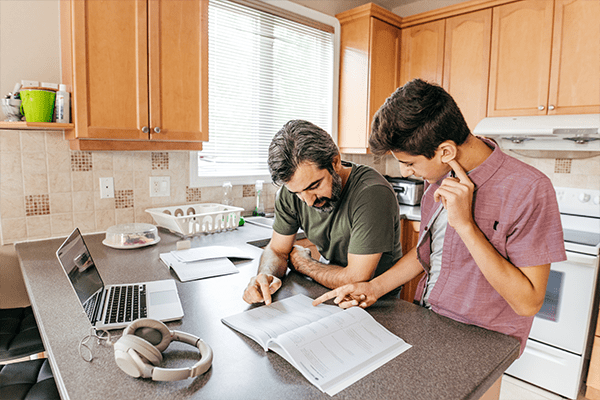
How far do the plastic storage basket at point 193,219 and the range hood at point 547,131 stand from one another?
5.93ft

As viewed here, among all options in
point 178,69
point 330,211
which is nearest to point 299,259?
point 330,211

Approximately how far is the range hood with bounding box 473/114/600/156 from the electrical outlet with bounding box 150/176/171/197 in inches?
82.9

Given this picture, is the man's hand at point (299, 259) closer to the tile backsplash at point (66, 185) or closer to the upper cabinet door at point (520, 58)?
the tile backsplash at point (66, 185)

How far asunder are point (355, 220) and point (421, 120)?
0.53 meters

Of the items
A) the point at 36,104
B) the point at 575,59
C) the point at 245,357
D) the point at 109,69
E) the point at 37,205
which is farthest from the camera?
the point at 575,59

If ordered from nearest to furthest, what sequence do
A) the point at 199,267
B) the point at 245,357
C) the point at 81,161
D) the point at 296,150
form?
the point at 245,357
the point at 296,150
the point at 199,267
the point at 81,161

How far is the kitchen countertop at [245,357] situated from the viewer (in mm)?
764

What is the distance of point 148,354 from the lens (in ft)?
2.63

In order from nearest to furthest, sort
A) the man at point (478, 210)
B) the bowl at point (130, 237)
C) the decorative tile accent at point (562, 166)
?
1. the man at point (478, 210)
2. the bowl at point (130, 237)
3. the decorative tile accent at point (562, 166)

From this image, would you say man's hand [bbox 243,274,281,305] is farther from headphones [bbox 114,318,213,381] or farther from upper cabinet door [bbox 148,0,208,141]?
upper cabinet door [bbox 148,0,208,141]

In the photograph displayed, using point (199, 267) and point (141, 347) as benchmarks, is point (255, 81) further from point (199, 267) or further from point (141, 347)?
point (141, 347)

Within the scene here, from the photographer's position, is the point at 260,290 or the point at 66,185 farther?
the point at 66,185

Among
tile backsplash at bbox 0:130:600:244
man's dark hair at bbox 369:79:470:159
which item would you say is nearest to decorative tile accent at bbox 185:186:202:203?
tile backsplash at bbox 0:130:600:244

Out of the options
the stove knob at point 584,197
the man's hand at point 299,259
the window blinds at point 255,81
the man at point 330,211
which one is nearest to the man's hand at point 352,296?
the man at point 330,211
